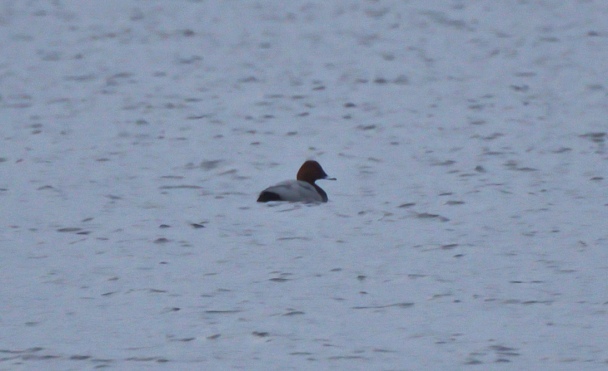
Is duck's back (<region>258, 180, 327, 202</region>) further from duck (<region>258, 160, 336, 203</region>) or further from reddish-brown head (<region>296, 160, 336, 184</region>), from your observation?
reddish-brown head (<region>296, 160, 336, 184</region>)

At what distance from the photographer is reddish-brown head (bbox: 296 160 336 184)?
11.4 meters

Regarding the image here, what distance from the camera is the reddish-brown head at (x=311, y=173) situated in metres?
11.4

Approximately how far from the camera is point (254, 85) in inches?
693

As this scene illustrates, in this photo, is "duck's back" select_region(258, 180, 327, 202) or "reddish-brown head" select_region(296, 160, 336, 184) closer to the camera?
"duck's back" select_region(258, 180, 327, 202)

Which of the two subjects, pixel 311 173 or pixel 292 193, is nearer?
pixel 292 193

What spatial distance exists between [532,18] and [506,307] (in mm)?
15294

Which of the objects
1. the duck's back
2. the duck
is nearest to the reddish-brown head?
the duck

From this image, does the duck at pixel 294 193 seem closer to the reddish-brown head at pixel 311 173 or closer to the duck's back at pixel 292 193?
the duck's back at pixel 292 193

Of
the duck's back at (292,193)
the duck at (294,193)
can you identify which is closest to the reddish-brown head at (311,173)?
the duck at (294,193)

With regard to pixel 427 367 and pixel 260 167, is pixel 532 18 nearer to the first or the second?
pixel 260 167

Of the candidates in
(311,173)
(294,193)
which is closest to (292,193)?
(294,193)

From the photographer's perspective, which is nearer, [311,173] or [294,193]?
[294,193]

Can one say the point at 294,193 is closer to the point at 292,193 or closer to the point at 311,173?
the point at 292,193

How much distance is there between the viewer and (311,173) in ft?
37.5
